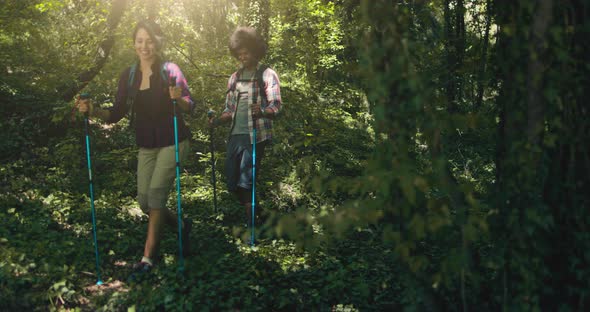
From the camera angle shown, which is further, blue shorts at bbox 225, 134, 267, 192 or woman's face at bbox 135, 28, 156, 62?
blue shorts at bbox 225, 134, 267, 192

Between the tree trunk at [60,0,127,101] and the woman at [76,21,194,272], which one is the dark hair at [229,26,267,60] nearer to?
the woman at [76,21,194,272]

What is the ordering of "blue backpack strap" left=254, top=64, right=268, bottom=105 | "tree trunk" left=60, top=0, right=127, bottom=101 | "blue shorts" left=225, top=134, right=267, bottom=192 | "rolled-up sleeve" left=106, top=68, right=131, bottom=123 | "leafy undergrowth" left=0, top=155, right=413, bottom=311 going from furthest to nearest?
"tree trunk" left=60, top=0, right=127, bottom=101 < "blue shorts" left=225, top=134, right=267, bottom=192 < "blue backpack strap" left=254, top=64, right=268, bottom=105 < "rolled-up sleeve" left=106, top=68, right=131, bottom=123 < "leafy undergrowth" left=0, top=155, right=413, bottom=311

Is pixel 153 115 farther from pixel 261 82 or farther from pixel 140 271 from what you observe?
pixel 140 271

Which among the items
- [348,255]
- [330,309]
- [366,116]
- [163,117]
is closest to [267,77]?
[163,117]

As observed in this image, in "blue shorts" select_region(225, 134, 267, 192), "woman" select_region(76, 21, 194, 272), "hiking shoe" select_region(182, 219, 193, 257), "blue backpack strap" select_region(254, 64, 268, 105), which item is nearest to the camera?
"woman" select_region(76, 21, 194, 272)

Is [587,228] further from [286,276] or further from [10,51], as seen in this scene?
[10,51]

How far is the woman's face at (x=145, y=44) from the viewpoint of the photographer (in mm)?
4938

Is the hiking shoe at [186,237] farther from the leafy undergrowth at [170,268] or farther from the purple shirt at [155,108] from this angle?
the purple shirt at [155,108]

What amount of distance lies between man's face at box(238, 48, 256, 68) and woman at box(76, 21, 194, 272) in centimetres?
112

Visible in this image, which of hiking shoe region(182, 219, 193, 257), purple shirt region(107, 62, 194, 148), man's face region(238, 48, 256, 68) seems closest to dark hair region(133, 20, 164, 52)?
purple shirt region(107, 62, 194, 148)

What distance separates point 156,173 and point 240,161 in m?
1.38

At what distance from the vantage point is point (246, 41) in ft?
19.4

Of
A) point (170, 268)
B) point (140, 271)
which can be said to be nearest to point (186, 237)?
point (170, 268)

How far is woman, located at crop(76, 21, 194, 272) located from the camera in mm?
5027
